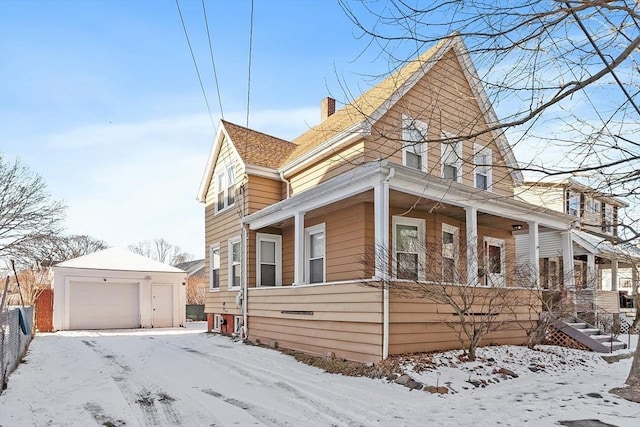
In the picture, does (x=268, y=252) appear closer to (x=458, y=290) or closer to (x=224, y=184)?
(x=224, y=184)

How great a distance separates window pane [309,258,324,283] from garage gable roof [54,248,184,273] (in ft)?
36.2

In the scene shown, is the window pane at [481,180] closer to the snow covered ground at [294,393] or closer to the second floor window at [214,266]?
the snow covered ground at [294,393]

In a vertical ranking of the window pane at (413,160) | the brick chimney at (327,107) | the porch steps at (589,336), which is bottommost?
the porch steps at (589,336)

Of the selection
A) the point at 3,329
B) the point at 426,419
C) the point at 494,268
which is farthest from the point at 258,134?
the point at 426,419

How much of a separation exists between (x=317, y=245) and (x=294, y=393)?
5.42m

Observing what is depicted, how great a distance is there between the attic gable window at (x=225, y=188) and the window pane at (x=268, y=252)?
6.61 feet

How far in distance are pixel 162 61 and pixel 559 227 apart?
11.2 m

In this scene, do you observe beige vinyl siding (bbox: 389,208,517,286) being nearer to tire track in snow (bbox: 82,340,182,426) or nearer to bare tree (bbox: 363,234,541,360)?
bare tree (bbox: 363,234,541,360)

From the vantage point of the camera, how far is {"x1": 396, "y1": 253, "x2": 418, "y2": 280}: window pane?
790 centimetres

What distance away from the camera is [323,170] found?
466 inches

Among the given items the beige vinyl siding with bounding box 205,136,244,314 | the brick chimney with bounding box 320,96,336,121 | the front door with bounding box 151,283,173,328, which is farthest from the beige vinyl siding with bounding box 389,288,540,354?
the front door with bounding box 151,283,173,328

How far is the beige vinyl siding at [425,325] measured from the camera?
789 cm

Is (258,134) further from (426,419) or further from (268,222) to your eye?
(426,419)

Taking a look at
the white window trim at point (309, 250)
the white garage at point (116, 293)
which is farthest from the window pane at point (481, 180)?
the white garage at point (116, 293)
